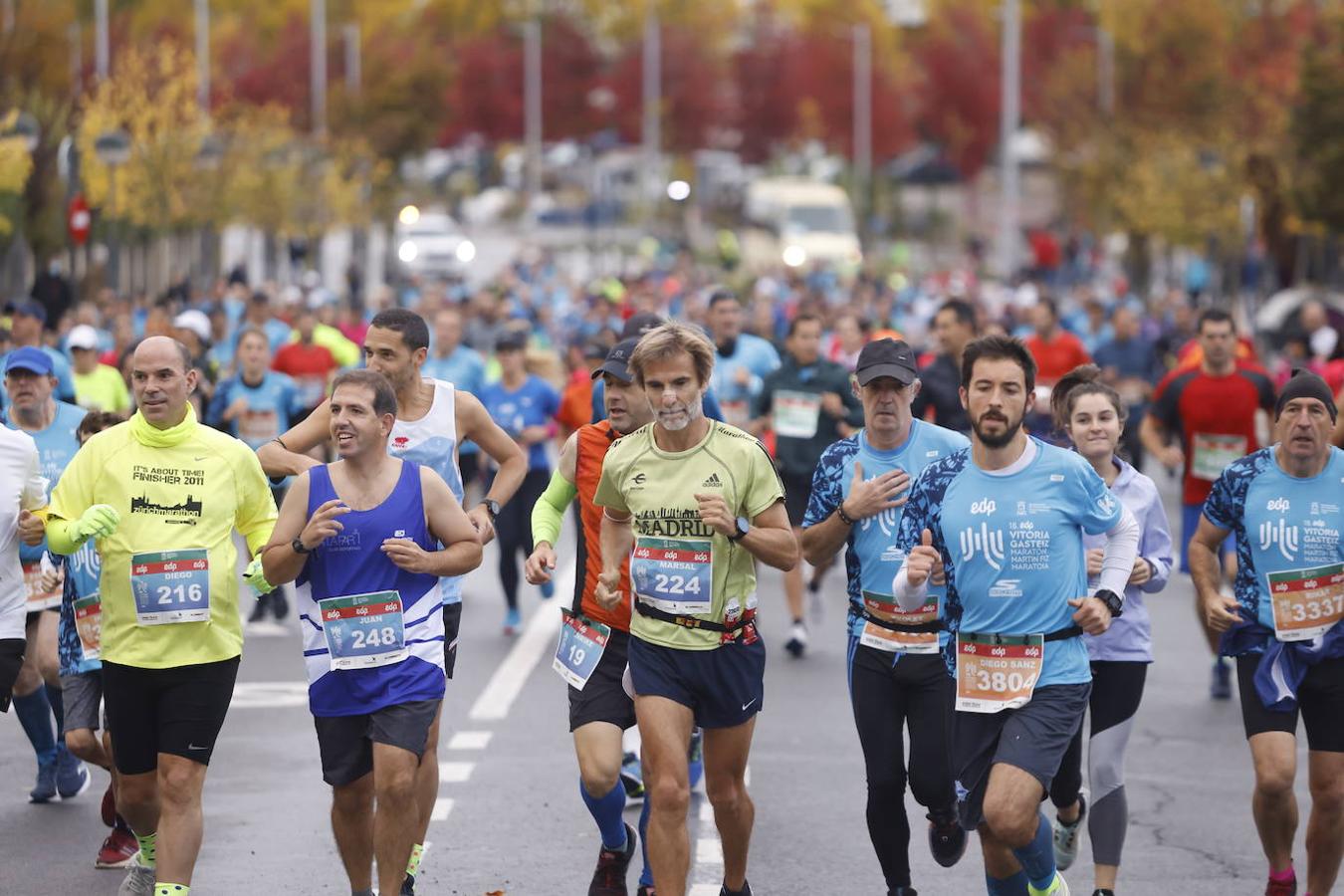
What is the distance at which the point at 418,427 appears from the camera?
359 inches

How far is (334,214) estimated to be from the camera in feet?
180

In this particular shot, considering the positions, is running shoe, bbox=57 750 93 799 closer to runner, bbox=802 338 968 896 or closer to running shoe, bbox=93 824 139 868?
running shoe, bbox=93 824 139 868

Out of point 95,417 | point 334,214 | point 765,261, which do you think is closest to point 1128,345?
point 95,417

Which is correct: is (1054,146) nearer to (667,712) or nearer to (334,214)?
(334,214)

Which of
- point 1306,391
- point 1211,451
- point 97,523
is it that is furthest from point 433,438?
point 1211,451

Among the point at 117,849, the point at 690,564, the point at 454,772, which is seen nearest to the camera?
the point at 690,564

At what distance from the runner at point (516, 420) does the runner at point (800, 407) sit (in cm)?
152

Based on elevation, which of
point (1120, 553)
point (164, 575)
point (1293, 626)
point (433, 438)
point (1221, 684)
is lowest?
point (1221, 684)

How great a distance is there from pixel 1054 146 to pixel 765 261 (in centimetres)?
884

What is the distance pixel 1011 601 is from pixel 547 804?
3.62 m

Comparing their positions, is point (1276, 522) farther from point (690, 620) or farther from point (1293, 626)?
point (690, 620)

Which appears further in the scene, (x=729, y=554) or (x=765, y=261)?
(x=765, y=261)

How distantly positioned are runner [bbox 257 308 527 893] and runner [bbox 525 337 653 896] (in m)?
0.39

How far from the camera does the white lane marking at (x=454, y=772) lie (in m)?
10.8
